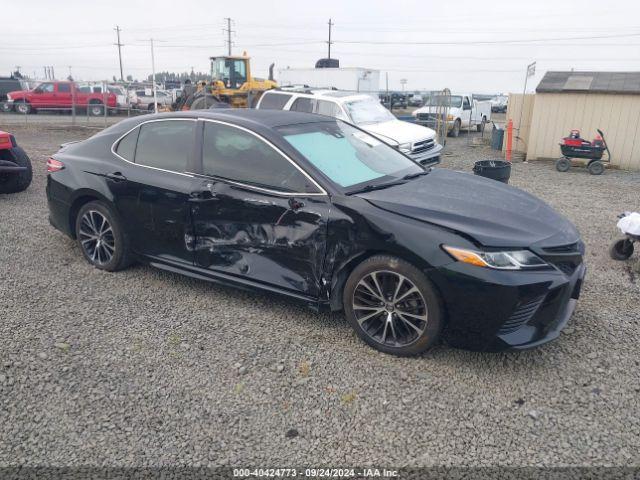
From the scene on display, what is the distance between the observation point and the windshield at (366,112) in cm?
1087

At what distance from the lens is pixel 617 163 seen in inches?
521

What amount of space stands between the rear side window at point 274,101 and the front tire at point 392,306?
8310 mm

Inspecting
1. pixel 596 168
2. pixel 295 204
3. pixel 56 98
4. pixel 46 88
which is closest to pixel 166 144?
pixel 295 204

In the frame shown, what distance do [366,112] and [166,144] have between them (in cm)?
744

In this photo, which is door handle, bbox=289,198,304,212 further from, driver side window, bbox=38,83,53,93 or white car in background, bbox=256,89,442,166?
driver side window, bbox=38,83,53,93

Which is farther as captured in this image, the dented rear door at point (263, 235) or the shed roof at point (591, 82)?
the shed roof at point (591, 82)

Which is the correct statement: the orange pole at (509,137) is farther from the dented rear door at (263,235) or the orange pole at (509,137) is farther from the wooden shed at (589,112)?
the dented rear door at (263,235)

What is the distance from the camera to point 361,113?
11133 millimetres

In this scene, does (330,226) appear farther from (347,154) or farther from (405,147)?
(405,147)

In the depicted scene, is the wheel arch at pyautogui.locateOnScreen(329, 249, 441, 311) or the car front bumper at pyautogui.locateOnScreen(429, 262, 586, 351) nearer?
the car front bumper at pyautogui.locateOnScreen(429, 262, 586, 351)

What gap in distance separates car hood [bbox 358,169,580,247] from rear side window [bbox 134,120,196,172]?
164 cm

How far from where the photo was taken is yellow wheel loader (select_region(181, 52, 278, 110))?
64.6ft

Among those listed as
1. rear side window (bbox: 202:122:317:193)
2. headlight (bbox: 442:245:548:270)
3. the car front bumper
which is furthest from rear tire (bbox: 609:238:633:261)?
rear side window (bbox: 202:122:317:193)

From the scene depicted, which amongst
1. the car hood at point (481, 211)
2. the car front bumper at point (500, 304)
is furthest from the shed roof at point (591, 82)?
the car front bumper at point (500, 304)
